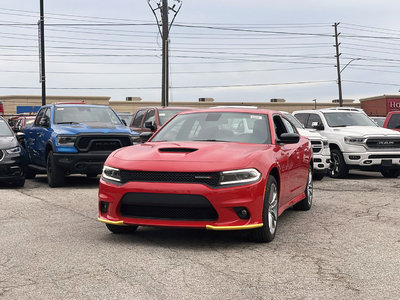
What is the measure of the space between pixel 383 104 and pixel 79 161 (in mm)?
51880

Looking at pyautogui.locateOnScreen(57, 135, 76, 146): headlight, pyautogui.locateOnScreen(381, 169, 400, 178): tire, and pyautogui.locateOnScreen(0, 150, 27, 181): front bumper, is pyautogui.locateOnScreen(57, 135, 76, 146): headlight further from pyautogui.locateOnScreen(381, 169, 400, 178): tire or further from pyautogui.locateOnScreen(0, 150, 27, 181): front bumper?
pyautogui.locateOnScreen(381, 169, 400, 178): tire

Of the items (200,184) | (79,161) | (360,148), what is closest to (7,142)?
(79,161)

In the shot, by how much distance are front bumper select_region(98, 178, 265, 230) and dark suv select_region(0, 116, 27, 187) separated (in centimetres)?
671

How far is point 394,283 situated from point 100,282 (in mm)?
2472

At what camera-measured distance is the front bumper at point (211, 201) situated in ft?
19.9

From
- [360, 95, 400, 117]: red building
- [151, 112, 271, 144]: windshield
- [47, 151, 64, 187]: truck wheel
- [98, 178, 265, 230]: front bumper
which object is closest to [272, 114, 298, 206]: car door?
[151, 112, 271, 144]: windshield

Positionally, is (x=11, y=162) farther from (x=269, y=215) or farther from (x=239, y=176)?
(x=239, y=176)

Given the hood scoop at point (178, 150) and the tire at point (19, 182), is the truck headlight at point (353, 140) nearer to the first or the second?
the tire at point (19, 182)

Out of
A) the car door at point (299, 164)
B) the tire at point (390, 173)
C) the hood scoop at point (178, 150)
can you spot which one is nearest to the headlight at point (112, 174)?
the hood scoop at point (178, 150)

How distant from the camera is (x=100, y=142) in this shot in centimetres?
1285

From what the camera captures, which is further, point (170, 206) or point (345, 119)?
point (345, 119)

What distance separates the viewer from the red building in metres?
59.1

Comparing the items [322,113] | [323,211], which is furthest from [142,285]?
[322,113]

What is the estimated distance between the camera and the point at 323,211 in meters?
9.33
